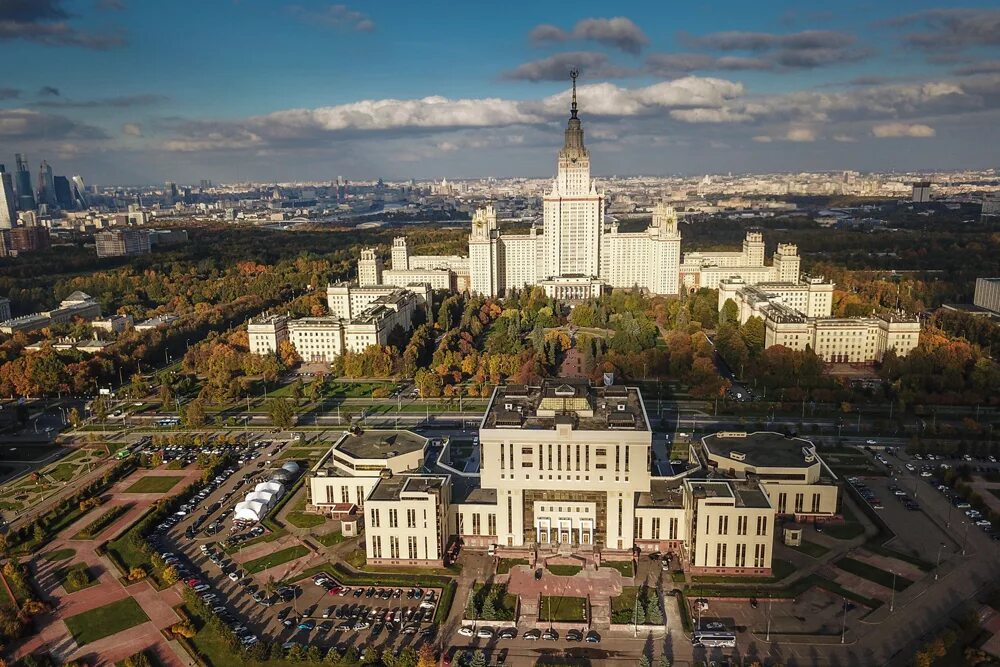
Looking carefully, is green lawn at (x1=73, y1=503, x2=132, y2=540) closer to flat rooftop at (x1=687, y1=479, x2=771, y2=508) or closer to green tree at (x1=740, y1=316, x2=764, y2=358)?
flat rooftop at (x1=687, y1=479, x2=771, y2=508)

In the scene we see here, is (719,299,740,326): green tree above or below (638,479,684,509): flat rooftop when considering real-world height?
above

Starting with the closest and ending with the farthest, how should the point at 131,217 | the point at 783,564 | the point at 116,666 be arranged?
the point at 116,666 → the point at 783,564 → the point at 131,217

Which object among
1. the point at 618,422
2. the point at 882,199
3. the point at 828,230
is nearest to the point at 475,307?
the point at 618,422

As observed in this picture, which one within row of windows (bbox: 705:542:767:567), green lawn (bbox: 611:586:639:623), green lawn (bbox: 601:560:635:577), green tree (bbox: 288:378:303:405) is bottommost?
green lawn (bbox: 611:586:639:623)

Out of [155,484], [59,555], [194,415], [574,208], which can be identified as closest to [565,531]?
[59,555]

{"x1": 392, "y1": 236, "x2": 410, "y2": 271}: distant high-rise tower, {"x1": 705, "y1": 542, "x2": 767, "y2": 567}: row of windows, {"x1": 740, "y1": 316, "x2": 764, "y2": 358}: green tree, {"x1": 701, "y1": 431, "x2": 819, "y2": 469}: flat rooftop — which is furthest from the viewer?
{"x1": 392, "y1": 236, "x2": 410, "y2": 271}: distant high-rise tower

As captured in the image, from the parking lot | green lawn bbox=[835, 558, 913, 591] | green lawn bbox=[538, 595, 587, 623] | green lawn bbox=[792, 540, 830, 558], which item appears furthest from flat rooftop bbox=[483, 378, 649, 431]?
green lawn bbox=[835, 558, 913, 591]

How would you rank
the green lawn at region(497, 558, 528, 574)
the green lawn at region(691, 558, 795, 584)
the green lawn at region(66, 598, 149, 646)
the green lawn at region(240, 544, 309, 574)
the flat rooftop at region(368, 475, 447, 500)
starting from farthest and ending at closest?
the flat rooftop at region(368, 475, 447, 500)
the green lawn at region(240, 544, 309, 574)
the green lawn at region(497, 558, 528, 574)
the green lawn at region(691, 558, 795, 584)
the green lawn at region(66, 598, 149, 646)

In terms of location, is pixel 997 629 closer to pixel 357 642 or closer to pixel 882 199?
pixel 357 642
